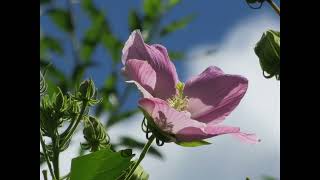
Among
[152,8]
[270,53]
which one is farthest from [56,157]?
[152,8]

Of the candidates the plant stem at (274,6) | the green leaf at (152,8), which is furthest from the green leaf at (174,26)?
the plant stem at (274,6)

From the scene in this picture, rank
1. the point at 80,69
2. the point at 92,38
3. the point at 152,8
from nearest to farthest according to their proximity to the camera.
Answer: the point at 80,69, the point at 92,38, the point at 152,8

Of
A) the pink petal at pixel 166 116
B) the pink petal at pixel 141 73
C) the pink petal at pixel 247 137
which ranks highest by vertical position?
the pink petal at pixel 141 73

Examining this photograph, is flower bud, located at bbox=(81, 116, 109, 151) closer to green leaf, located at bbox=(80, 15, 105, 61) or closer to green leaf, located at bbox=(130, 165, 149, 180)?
green leaf, located at bbox=(130, 165, 149, 180)

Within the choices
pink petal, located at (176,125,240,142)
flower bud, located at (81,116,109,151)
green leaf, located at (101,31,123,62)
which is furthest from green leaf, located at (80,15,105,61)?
pink petal, located at (176,125,240,142)

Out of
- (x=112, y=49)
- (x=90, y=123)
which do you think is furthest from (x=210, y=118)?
(x=112, y=49)

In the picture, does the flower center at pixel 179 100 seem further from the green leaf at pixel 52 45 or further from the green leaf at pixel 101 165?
the green leaf at pixel 52 45

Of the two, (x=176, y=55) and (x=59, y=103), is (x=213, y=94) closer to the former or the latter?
(x=59, y=103)

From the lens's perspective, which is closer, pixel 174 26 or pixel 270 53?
pixel 270 53
